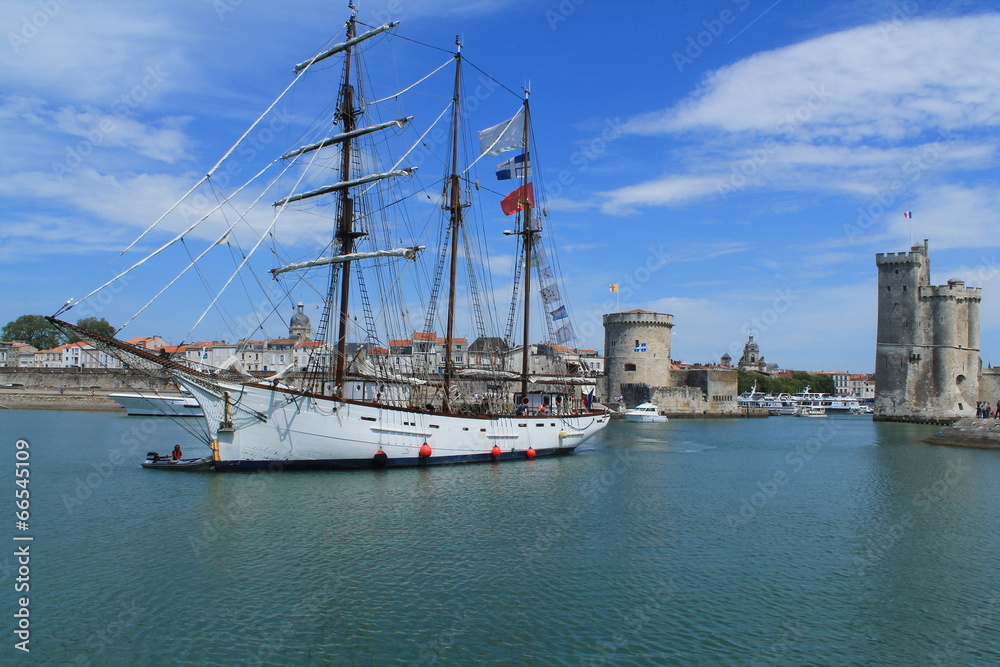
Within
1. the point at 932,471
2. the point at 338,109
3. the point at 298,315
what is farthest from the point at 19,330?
the point at 932,471

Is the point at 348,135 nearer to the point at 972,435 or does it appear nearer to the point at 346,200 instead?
the point at 346,200

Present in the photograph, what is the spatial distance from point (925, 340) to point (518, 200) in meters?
40.2

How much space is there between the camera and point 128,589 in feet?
33.0

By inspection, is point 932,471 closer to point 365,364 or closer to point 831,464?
point 831,464

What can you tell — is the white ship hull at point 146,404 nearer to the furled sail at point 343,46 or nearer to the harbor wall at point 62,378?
the harbor wall at point 62,378

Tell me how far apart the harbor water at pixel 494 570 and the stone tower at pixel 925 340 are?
3807cm

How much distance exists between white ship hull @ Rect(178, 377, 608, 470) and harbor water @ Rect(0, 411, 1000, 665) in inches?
30.2

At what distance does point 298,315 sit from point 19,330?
1400 inches

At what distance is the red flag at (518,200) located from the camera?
106ft

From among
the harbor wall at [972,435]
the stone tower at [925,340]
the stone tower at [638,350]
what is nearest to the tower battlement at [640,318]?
the stone tower at [638,350]

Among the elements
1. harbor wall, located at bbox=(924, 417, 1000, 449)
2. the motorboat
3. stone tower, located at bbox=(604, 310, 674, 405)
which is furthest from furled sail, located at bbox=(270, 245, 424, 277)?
stone tower, located at bbox=(604, 310, 674, 405)

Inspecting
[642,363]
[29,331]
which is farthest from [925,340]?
[29,331]

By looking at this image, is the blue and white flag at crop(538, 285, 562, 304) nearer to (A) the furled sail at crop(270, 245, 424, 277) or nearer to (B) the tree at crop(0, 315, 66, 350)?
(A) the furled sail at crop(270, 245, 424, 277)

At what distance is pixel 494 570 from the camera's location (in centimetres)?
1148
